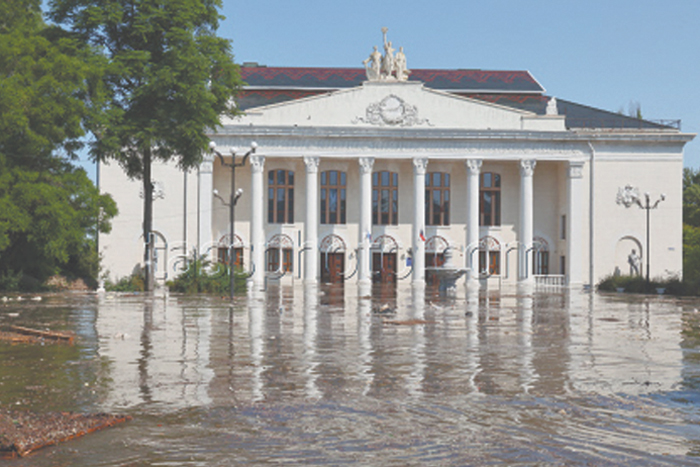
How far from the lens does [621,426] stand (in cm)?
755

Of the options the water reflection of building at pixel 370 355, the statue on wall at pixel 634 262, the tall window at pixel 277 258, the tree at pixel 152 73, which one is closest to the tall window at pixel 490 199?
the statue on wall at pixel 634 262

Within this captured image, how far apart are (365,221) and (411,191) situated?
18.1 feet

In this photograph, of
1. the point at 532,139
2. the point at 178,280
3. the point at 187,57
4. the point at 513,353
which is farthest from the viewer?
the point at 532,139

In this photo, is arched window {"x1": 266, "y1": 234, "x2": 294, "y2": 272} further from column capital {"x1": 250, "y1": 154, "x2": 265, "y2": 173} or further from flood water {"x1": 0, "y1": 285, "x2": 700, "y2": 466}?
flood water {"x1": 0, "y1": 285, "x2": 700, "y2": 466}

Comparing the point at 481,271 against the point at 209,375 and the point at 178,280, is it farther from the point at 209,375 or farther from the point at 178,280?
the point at 209,375

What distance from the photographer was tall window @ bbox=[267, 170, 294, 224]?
6219cm

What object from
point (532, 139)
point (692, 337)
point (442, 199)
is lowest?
point (692, 337)

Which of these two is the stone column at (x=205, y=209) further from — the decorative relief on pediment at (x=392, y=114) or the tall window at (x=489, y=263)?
the tall window at (x=489, y=263)

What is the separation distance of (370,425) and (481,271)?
5583 centimetres

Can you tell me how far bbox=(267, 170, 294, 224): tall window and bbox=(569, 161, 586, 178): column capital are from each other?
2018 cm

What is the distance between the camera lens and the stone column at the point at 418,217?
59.6 meters

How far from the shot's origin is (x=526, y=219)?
60.4 meters

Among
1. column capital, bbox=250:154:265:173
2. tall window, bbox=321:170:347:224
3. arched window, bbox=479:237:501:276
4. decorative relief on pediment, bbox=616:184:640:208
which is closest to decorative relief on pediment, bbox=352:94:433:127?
tall window, bbox=321:170:347:224

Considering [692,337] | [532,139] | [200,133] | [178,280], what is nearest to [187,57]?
[200,133]
